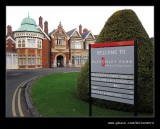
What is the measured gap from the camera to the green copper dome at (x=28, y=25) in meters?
37.4

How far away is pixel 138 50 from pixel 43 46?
115ft

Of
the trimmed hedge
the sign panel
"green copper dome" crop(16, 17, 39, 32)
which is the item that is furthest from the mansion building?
the sign panel

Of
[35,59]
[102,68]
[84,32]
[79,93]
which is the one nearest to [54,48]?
[35,59]

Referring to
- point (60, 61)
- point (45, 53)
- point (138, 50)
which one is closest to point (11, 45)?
point (45, 53)

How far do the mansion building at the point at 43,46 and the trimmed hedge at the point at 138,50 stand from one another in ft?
97.2

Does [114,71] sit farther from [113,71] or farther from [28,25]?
[28,25]

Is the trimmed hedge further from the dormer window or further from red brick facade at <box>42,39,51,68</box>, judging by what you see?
the dormer window

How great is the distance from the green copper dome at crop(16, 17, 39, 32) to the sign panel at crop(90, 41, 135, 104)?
33395mm

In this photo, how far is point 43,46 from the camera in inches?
1609

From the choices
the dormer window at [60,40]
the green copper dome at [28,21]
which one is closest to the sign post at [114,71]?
the green copper dome at [28,21]

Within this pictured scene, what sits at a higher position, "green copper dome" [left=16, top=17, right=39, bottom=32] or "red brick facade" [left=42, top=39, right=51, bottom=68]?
"green copper dome" [left=16, top=17, right=39, bottom=32]

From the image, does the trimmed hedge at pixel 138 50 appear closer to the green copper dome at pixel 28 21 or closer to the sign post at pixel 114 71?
the sign post at pixel 114 71

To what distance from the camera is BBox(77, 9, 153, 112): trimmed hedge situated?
7.21 m
